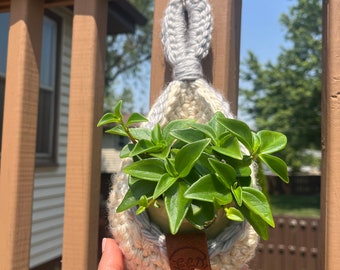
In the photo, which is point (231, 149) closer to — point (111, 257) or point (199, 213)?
point (199, 213)

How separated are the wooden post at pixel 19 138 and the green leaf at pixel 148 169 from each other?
1.47ft

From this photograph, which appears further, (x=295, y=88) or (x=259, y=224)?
(x=295, y=88)

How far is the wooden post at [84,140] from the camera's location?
834 millimetres

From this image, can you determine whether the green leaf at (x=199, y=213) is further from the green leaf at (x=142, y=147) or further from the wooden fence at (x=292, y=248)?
the wooden fence at (x=292, y=248)

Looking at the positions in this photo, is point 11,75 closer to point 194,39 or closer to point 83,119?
point 83,119

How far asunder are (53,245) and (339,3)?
4302 millimetres

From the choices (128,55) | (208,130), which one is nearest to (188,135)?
(208,130)

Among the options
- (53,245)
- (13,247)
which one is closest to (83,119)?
(13,247)

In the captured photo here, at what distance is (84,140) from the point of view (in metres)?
0.85

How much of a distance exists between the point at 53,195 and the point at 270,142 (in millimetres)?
4299

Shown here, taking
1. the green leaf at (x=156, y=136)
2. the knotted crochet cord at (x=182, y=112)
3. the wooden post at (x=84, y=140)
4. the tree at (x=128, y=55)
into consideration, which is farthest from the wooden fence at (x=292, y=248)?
the tree at (x=128, y=55)

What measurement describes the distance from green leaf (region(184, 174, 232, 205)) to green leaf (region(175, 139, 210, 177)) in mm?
24

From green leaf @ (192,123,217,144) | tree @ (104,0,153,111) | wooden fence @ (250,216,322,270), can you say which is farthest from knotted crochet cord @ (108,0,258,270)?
tree @ (104,0,153,111)

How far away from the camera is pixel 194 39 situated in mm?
697
